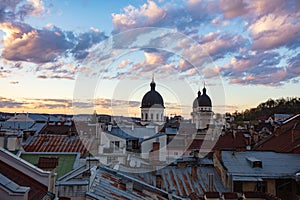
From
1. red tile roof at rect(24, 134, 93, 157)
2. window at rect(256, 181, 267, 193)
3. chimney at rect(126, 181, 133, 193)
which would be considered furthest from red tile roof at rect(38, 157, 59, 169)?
window at rect(256, 181, 267, 193)

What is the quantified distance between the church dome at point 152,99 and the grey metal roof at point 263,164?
55791mm

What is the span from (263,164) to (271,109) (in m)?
125

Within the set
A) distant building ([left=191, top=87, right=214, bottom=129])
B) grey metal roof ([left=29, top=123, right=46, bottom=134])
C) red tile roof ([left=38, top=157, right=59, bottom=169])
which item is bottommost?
red tile roof ([left=38, top=157, right=59, bottom=169])

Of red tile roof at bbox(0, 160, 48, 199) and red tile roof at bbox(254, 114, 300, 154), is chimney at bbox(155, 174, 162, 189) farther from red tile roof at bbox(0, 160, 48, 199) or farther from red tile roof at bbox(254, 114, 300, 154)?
Answer: red tile roof at bbox(0, 160, 48, 199)

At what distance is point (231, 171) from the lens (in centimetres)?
2247

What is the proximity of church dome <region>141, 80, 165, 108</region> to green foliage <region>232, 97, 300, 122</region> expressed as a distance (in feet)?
201

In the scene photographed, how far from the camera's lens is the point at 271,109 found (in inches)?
5630

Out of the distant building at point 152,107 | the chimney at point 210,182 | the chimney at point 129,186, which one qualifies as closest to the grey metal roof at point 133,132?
the distant building at point 152,107

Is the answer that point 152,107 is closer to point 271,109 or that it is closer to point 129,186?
point 129,186

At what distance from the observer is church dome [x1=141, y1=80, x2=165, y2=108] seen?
82.1 m

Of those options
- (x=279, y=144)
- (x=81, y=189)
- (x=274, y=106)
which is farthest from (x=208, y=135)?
(x=274, y=106)

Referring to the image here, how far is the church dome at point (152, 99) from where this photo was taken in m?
82.1

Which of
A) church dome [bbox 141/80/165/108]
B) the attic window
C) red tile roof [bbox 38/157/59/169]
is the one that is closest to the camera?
red tile roof [bbox 38/157/59/169]

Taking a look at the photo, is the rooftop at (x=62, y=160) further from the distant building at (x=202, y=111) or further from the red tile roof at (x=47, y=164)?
the distant building at (x=202, y=111)
